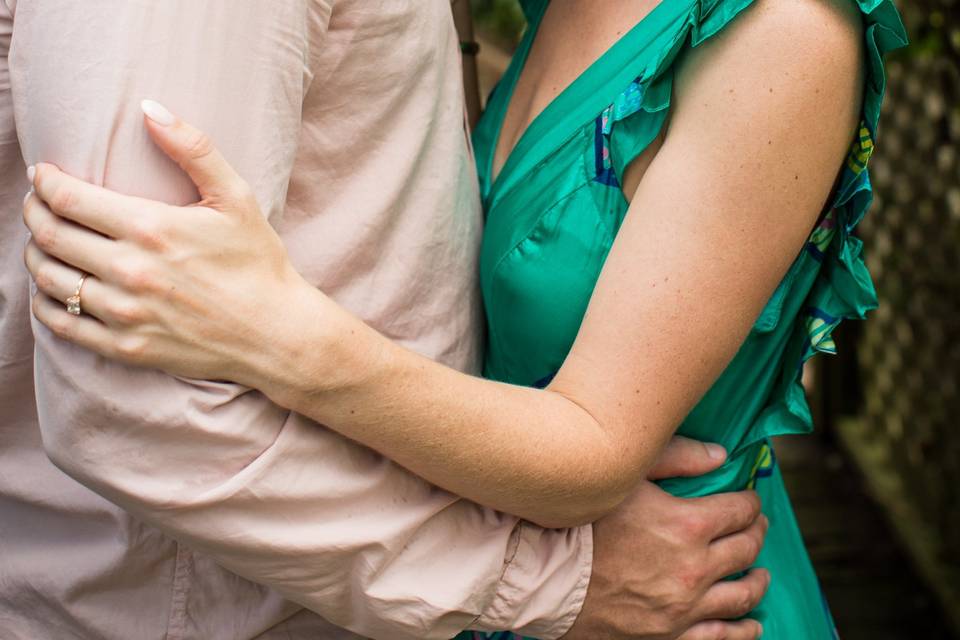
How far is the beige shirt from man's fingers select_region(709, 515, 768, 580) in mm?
195

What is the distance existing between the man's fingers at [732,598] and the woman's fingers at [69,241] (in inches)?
32.7

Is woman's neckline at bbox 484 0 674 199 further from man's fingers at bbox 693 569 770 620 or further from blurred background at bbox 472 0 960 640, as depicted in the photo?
blurred background at bbox 472 0 960 640

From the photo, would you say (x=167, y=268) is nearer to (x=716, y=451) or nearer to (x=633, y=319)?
(x=633, y=319)

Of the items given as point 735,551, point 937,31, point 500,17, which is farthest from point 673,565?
point 500,17

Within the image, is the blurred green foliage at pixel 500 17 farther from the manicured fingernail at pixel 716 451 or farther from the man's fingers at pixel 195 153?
the man's fingers at pixel 195 153

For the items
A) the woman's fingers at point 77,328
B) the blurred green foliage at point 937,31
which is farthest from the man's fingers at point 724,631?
the blurred green foliage at point 937,31

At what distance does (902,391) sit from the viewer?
4.13m

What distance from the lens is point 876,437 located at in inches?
175

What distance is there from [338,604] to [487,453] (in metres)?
0.23

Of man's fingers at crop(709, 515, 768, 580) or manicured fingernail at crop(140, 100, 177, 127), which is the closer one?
manicured fingernail at crop(140, 100, 177, 127)

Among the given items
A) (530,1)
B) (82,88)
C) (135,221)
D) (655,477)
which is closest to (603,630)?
(655,477)

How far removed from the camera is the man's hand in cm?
131

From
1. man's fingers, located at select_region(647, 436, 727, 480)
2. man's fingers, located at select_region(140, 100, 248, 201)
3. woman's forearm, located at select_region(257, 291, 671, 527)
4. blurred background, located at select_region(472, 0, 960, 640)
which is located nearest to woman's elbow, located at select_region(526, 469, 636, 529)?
Result: woman's forearm, located at select_region(257, 291, 671, 527)

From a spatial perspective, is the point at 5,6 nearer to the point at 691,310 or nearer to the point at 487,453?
the point at 487,453
